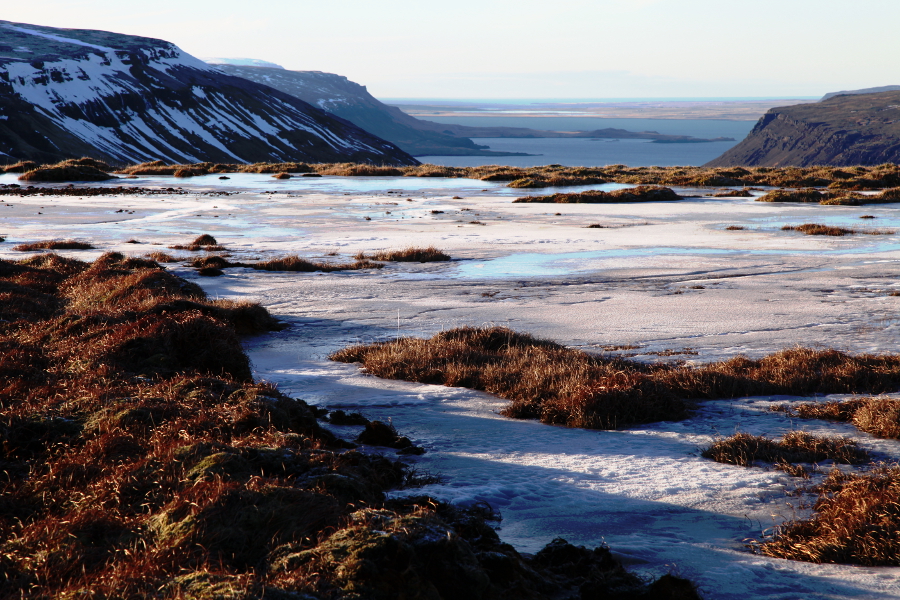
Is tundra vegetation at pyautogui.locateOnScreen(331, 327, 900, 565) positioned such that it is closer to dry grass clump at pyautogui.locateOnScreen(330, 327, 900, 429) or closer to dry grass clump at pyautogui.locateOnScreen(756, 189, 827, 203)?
dry grass clump at pyautogui.locateOnScreen(330, 327, 900, 429)

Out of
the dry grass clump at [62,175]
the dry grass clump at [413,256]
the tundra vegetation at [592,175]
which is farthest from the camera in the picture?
the dry grass clump at [62,175]

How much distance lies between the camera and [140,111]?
390 ft

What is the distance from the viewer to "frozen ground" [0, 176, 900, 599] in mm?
4785

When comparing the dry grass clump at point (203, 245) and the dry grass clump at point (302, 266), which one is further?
the dry grass clump at point (203, 245)

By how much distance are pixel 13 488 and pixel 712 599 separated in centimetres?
384

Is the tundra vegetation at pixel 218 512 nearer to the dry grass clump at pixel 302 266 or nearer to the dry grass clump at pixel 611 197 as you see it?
the dry grass clump at pixel 302 266

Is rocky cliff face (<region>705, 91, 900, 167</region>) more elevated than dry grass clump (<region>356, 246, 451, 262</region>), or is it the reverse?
rocky cliff face (<region>705, 91, 900, 167</region>)

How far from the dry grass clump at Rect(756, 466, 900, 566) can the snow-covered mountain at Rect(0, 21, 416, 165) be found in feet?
302

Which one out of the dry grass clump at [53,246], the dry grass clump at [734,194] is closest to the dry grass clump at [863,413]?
the dry grass clump at [53,246]

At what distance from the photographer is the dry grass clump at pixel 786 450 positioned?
18.9ft

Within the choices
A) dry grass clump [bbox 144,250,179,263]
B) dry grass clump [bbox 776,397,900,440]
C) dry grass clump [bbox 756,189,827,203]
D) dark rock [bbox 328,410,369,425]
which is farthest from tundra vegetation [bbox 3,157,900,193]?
dark rock [bbox 328,410,369,425]

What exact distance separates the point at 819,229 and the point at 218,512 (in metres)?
21.9

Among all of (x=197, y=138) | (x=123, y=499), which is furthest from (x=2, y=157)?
(x=123, y=499)

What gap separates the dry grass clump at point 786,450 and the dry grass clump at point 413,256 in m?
12.6
